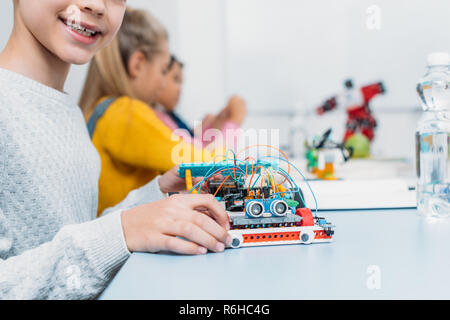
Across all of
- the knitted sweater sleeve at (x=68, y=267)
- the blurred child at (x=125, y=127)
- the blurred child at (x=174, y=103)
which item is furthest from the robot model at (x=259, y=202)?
the blurred child at (x=174, y=103)

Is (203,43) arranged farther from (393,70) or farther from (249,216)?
(249,216)

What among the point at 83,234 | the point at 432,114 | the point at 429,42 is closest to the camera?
the point at 83,234

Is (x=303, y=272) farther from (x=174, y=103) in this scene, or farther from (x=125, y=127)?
(x=174, y=103)

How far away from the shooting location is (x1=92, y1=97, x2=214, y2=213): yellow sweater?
1186mm

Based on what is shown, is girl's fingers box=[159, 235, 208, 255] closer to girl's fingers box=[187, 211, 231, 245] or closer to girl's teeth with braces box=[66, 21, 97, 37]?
girl's fingers box=[187, 211, 231, 245]

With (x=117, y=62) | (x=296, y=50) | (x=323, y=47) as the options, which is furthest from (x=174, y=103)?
(x=323, y=47)

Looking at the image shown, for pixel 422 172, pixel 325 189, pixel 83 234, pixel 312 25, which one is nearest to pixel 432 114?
pixel 422 172

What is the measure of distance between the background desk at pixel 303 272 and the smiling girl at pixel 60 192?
0.12 feet

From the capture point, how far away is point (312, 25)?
90.4 inches

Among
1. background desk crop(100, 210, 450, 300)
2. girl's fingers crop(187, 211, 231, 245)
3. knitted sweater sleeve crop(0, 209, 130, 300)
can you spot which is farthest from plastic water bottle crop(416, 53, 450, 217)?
knitted sweater sleeve crop(0, 209, 130, 300)

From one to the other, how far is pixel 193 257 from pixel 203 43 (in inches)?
79.5

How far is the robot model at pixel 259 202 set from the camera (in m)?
0.49

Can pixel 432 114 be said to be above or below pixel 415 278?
above

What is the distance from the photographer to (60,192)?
0.69 meters
